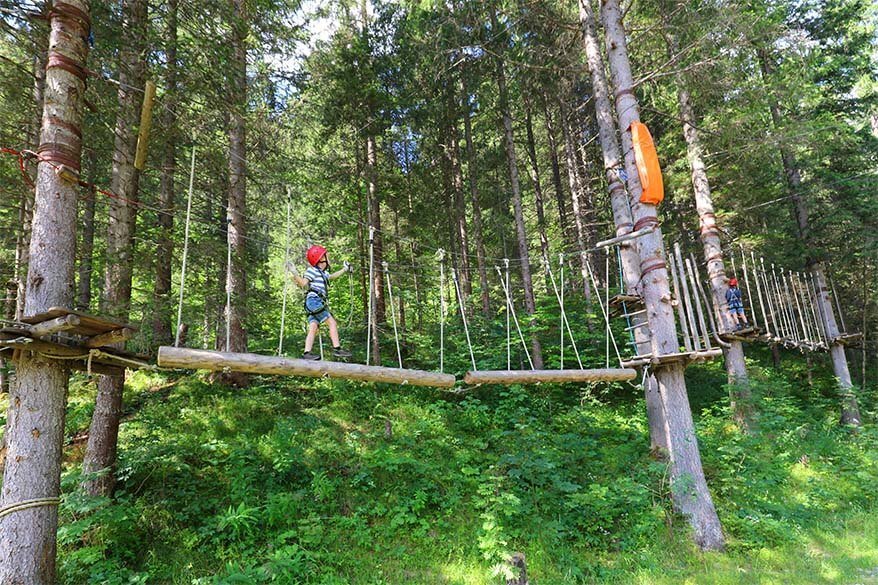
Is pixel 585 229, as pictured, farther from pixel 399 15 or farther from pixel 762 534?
pixel 762 534

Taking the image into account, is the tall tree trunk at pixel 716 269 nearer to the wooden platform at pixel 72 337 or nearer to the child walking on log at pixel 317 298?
the child walking on log at pixel 317 298

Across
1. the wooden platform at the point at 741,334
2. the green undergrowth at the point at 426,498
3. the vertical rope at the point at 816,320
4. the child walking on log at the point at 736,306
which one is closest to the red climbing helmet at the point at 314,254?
the green undergrowth at the point at 426,498

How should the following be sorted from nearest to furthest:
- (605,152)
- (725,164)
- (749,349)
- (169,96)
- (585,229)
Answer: (169,96)
(605,152)
(725,164)
(585,229)
(749,349)

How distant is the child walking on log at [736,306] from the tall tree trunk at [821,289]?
11.1 ft

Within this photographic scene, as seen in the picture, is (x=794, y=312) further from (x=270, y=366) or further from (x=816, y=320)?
(x=270, y=366)

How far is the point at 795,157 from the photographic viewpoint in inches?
426

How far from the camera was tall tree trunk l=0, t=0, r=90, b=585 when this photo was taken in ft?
10.1

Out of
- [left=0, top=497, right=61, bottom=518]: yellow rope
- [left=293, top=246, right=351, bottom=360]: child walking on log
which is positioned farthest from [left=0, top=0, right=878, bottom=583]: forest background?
[left=0, top=497, right=61, bottom=518]: yellow rope

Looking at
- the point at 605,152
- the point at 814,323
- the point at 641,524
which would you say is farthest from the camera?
the point at 814,323

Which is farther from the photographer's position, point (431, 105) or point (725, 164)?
point (431, 105)

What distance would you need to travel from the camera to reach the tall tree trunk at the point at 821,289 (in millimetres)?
9469

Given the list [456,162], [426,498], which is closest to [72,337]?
[426,498]

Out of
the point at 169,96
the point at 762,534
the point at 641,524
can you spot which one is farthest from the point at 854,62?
the point at 169,96

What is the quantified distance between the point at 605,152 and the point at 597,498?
4.86 m
